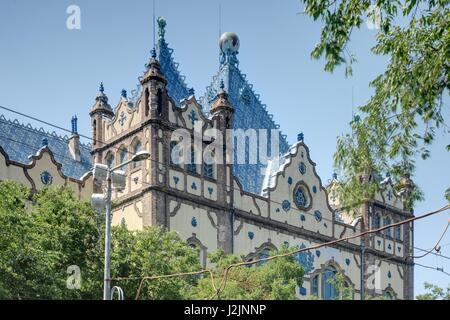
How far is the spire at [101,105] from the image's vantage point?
44.8 m

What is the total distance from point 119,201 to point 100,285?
518 inches

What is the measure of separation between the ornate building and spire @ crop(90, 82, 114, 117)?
0.05 m

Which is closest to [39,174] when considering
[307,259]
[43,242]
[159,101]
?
[159,101]

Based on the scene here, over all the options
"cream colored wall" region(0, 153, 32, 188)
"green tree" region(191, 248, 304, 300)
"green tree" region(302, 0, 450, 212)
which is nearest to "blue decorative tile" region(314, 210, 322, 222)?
"green tree" region(191, 248, 304, 300)

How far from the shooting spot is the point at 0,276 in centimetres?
2520

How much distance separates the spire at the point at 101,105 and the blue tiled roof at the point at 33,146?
7.85 ft

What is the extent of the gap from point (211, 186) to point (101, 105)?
613 centimetres

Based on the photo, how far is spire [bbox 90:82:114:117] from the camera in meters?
44.8

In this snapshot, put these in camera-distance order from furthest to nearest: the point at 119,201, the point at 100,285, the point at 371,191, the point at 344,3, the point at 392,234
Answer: the point at 392,234 < the point at 119,201 < the point at 100,285 < the point at 371,191 < the point at 344,3

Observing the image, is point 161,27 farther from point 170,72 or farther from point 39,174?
point 39,174

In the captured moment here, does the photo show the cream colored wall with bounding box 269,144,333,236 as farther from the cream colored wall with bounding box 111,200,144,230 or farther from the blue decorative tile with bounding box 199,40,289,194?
the cream colored wall with bounding box 111,200,144,230
